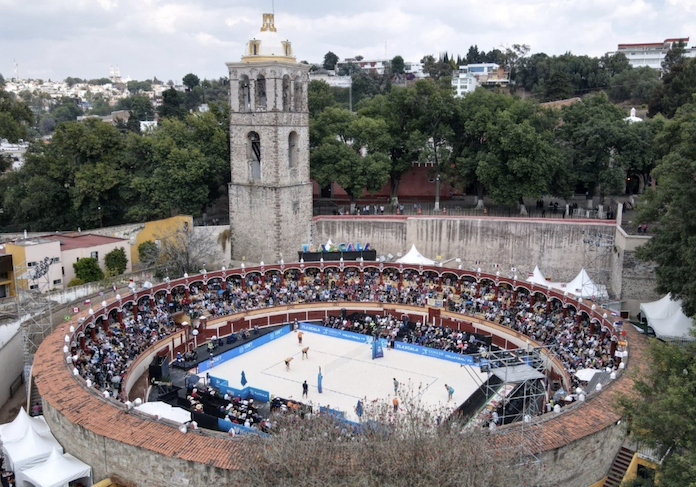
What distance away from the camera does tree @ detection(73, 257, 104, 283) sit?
111 ft

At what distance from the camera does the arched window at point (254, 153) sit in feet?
126

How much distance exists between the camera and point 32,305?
2858 cm

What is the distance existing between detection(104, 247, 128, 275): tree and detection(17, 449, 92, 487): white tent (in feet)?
62.1

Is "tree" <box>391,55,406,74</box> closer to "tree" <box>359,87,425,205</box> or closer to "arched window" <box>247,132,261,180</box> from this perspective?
"tree" <box>359,87,425,205</box>

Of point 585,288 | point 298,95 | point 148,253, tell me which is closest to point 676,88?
Answer: point 585,288

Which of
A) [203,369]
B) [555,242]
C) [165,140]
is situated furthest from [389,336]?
[165,140]

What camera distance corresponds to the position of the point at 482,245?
3841cm

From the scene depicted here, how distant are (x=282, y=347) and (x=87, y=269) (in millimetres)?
12305

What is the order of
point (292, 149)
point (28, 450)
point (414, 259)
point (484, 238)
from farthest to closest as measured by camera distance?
point (292, 149), point (484, 238), point (414, 259), point (28, 450)

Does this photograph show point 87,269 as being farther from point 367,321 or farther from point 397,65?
point 397,65

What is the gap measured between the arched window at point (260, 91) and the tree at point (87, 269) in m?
13.6

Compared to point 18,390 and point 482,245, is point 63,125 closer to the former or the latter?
point 18,390

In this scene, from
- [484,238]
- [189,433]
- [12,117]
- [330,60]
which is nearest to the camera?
[189,433]

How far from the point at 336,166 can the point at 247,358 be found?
53.9 feet
